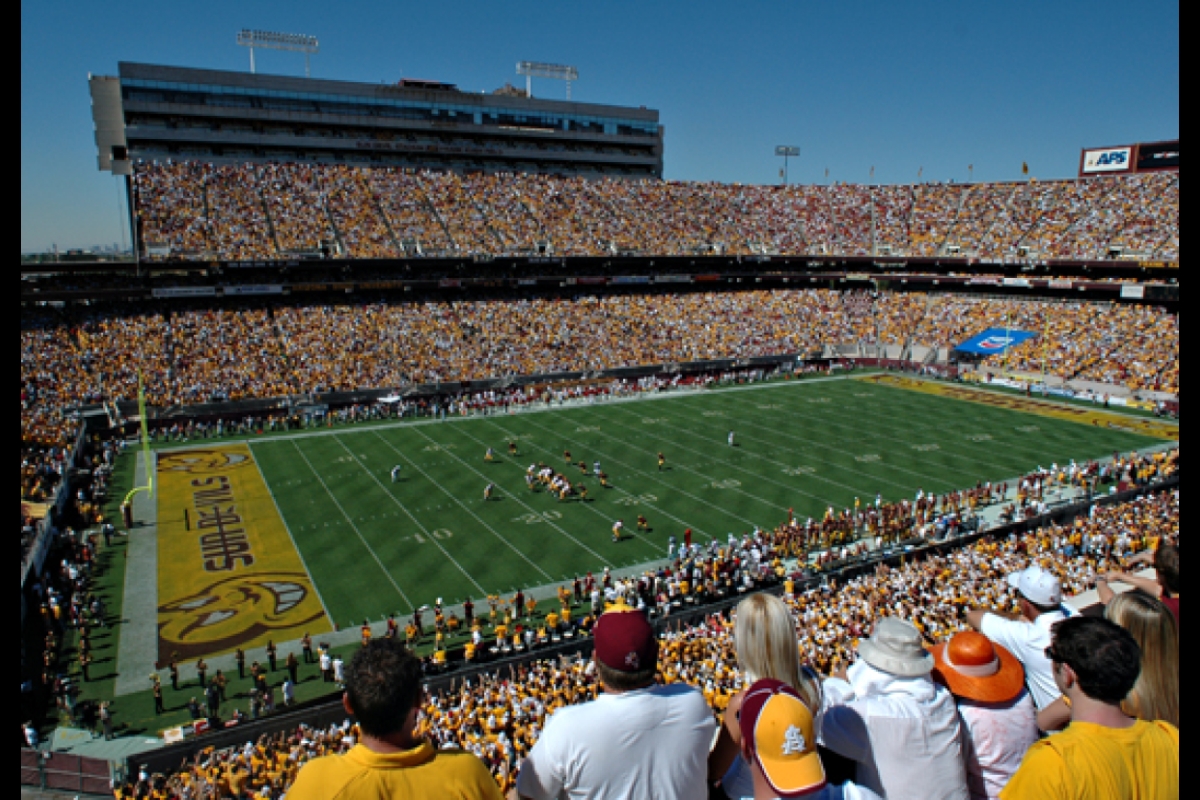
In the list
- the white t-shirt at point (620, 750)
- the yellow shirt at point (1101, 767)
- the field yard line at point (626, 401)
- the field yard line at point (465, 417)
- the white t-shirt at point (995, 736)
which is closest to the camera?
the yellow shirt at point (1101, 767)

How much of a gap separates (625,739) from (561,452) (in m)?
27.3

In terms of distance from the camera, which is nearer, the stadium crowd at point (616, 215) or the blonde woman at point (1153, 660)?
the blonde woman at point (1153, 660)

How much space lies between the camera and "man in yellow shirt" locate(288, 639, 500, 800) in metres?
2.27

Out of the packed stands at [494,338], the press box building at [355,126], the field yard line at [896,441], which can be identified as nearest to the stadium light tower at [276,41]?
the press box building at [355,126]

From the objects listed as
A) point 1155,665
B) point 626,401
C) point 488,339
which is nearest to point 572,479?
point 626,401

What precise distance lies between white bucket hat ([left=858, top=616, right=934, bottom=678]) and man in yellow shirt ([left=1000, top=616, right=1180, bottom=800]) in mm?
622

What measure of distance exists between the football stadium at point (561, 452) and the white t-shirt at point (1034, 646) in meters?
0.03

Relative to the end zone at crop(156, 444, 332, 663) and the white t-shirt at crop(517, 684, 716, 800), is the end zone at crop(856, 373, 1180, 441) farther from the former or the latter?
the white t-shirt at crop(517, 684, 716, 800)

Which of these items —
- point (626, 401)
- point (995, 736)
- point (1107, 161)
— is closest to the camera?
Result: point (995, 736)

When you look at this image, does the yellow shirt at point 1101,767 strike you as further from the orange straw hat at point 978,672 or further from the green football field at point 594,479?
the green football field at point 594,479

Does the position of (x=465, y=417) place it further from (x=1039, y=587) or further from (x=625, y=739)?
(x=625, y=739)

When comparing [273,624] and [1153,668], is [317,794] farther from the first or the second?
[273,624]

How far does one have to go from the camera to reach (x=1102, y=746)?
2.45 m

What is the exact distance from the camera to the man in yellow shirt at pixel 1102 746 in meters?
2.42
